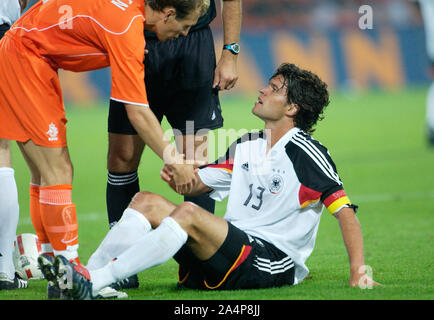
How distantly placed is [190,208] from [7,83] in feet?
3.96

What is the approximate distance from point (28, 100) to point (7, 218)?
30.8 inches

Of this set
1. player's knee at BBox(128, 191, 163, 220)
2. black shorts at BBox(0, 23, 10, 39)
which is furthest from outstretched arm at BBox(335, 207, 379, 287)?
black shorts at BBox(0, 23, 10, 39)

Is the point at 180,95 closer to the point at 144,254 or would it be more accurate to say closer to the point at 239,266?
the point at 239,266

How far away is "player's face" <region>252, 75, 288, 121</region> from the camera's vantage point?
4055mm

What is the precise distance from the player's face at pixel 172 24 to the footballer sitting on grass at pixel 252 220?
0.66 metres

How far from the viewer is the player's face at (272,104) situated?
405cm

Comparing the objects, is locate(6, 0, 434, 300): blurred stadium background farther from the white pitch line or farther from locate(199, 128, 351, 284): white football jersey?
locate(199, 128, 351, 284): white football jersey

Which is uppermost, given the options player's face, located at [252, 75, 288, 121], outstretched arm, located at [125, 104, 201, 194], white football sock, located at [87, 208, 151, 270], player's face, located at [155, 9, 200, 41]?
player's face, located at [155, 9, 200, 41]

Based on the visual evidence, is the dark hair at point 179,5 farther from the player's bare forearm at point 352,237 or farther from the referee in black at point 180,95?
the player's bare forearm at point 352,237

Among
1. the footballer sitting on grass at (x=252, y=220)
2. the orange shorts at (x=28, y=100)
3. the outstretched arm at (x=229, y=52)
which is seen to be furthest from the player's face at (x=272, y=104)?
the orange shorts at (x=28, y=100)

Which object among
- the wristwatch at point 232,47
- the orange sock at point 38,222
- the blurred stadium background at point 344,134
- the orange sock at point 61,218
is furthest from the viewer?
the wristwatch at point 232,47

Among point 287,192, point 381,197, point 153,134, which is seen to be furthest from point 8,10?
point 381,197

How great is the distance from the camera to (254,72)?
2144 cm

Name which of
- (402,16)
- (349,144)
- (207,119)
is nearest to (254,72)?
(402,16)
